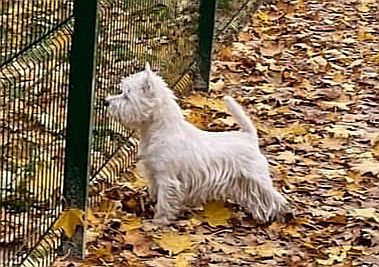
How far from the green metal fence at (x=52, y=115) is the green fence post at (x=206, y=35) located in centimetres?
212

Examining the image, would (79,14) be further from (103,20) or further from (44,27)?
(103,20)

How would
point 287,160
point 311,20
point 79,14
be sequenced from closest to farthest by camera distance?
1. point 79,14
2. point 287,160
3. point 311,20

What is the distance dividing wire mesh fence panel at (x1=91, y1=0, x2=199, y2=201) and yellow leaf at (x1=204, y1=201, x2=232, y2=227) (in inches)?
23.1

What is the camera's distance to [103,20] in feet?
17.5

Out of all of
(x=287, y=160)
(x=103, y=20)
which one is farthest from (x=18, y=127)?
(x=287, y=160)

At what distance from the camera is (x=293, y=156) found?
677cm

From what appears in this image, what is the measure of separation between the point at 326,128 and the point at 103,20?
A: 2.59m

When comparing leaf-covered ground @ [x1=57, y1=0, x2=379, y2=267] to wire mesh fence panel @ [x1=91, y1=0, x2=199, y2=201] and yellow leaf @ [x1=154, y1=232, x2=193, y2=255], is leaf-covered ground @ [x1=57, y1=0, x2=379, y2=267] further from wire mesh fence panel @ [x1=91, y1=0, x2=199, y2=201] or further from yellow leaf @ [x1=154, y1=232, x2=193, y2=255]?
wire mesh fence panel @ [x1=91, y1=0, x2=199, y2=201]

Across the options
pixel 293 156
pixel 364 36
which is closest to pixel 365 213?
pixel 293 156

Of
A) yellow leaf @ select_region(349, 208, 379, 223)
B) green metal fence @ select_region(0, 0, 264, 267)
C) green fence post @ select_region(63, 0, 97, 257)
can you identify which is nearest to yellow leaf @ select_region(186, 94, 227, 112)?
green metal fence @ select_region(0, 0, 264, 267)

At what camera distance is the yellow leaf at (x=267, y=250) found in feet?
17.3

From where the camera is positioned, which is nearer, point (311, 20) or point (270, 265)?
point (270, 265)

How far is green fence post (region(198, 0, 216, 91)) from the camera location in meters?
7.96

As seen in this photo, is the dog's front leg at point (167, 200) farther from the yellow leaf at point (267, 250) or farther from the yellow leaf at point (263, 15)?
the yellow leaf at point (263, 15)
